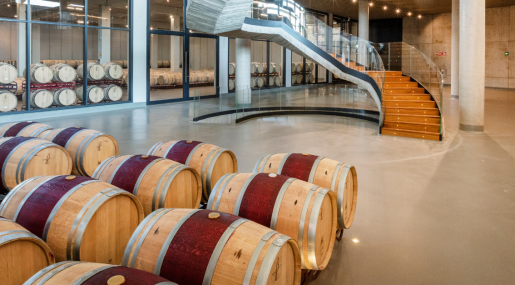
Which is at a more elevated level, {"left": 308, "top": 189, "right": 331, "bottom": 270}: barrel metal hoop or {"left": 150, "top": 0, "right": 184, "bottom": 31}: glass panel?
{"left": 150, "top": 0, "right": 184, "bottom": 31}: glass panel

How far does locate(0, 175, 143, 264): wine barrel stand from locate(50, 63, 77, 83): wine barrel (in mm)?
10842

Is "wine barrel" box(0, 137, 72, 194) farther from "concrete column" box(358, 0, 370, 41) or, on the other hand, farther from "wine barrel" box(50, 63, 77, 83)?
"concrete column" box(358, 0, 370, 41)

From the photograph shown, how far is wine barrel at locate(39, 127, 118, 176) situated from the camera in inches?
185

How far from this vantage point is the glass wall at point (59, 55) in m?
11.4

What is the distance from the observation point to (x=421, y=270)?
3.12 m

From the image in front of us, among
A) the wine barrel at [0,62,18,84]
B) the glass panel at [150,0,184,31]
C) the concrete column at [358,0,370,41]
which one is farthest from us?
the concrete column at [358,0,370,41]

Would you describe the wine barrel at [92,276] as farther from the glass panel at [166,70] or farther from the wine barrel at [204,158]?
the glass panel at [166,70]

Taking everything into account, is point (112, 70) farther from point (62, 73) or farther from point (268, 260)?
point (268, 260)

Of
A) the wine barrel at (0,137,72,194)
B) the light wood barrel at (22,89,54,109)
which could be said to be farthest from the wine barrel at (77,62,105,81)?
the wine barrel at (0,137,72,194)

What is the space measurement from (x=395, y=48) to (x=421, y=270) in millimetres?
10764

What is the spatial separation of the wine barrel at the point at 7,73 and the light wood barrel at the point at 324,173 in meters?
10.0

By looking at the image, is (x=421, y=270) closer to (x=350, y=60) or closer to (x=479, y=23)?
(x=479, y=23)

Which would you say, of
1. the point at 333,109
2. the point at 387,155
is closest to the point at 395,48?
the point at 333,109

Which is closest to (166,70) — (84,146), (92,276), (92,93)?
(92,93)
